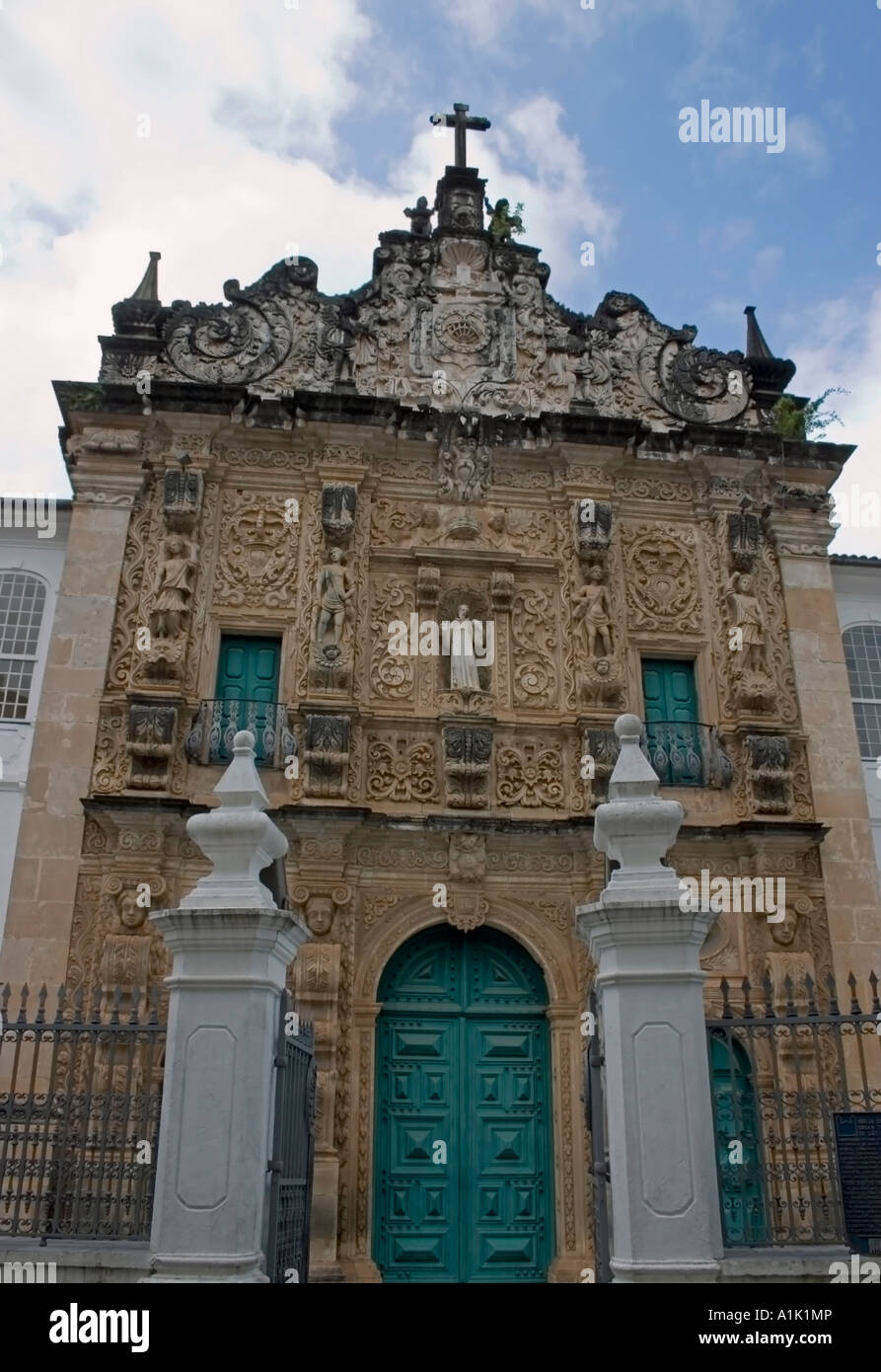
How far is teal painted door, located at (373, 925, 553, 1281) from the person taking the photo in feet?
36.0

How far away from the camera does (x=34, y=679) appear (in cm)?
1318

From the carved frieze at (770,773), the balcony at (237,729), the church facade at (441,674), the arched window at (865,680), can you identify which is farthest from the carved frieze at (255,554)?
the arched window at (865,680)

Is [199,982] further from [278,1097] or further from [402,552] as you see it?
[402,552]

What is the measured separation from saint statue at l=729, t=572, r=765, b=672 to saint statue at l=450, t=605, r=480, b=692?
10.9ft

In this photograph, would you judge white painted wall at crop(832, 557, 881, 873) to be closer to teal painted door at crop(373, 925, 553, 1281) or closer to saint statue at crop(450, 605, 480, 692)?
saint statue at crop(450, 605, 480, 692)

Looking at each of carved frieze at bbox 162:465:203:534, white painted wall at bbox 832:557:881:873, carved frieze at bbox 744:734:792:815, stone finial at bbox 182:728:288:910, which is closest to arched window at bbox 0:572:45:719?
carved frieze at bbox 162:465:203:534

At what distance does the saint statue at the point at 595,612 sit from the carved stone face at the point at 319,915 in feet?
14.2

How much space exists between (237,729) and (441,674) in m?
2.56

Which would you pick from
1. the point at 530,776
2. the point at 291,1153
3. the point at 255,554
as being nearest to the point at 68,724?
the point at 255,554

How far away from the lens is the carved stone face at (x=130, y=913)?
1158cm

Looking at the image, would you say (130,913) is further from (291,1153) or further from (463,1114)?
(291,1153)

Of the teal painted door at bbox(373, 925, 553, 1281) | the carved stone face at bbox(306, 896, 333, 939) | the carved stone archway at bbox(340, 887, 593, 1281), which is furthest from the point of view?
the carved stone face at bbox(306, 896, 333, 939)

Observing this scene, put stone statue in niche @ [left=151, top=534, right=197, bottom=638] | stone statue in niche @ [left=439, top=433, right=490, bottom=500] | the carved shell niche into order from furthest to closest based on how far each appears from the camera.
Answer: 1. the carved shell niche
2. stone statue in niche @ [left=439, top=433, right=490, bottom=500]
3. stone statue in niche @ [left=151, top=534, right=197, bottom=638]
